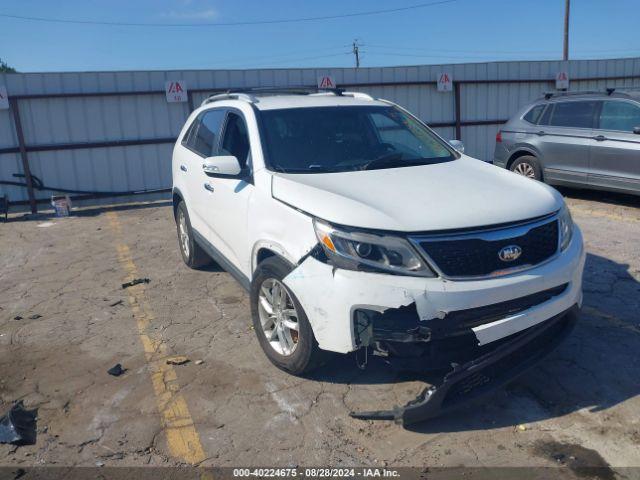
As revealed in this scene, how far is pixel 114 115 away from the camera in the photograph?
11297mm

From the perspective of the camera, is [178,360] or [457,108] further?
[457,108]

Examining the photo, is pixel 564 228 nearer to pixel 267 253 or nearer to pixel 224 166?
pixel 267 253

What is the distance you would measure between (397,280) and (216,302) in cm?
277

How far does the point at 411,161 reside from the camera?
4418 millimetres

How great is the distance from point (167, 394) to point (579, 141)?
7.70 m

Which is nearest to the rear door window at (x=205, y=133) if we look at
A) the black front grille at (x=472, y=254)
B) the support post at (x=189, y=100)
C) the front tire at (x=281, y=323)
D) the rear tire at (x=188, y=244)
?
the rear tire at (x=188, y=244)

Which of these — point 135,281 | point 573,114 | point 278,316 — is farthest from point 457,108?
point 278,316

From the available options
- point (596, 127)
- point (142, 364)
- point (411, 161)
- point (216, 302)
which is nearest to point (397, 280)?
point (411, 161)

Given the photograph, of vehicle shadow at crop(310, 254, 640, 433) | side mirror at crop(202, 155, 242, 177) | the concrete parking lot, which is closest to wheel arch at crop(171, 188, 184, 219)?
the concrete parking lot

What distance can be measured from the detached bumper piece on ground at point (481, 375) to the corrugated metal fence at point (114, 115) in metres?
9.33

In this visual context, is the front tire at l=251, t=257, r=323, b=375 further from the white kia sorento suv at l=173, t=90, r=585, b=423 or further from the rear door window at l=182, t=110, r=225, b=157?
the rear door window at l=182, t=110, r=225, b=157

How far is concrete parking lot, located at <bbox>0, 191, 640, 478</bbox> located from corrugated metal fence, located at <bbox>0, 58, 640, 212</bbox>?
5732 mm

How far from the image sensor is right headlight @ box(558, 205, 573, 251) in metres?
3.63

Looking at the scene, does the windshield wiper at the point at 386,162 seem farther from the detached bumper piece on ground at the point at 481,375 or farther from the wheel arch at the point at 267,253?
the detached bumper piece on ground at the point at 481,375
